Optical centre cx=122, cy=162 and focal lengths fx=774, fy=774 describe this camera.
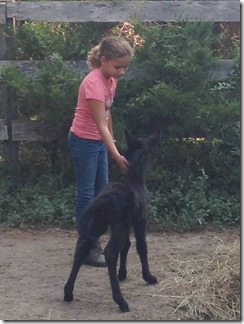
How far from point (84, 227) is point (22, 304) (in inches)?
26.9

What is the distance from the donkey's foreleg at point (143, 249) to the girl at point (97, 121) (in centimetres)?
44

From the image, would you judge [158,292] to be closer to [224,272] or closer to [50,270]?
[224,272]

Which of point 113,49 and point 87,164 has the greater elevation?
point 113,49

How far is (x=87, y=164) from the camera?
5.96 m

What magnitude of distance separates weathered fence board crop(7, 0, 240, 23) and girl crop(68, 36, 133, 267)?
7.03 ft

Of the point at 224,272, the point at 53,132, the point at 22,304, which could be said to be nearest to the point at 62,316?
the point at 22,304

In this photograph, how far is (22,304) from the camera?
5355mm

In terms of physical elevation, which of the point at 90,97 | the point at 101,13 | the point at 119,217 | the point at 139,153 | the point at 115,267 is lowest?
the point at 115,267

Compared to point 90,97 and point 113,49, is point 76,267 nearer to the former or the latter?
point 90,97

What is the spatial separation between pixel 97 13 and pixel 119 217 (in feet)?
10.7

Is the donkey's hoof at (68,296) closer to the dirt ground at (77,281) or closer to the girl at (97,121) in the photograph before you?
the dirt ground at (77,281)

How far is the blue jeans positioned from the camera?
5918 millimetres

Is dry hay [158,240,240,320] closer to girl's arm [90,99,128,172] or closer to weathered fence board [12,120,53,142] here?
girl's arm [90,99,128,172]

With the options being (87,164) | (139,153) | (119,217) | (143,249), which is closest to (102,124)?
(139,153)
